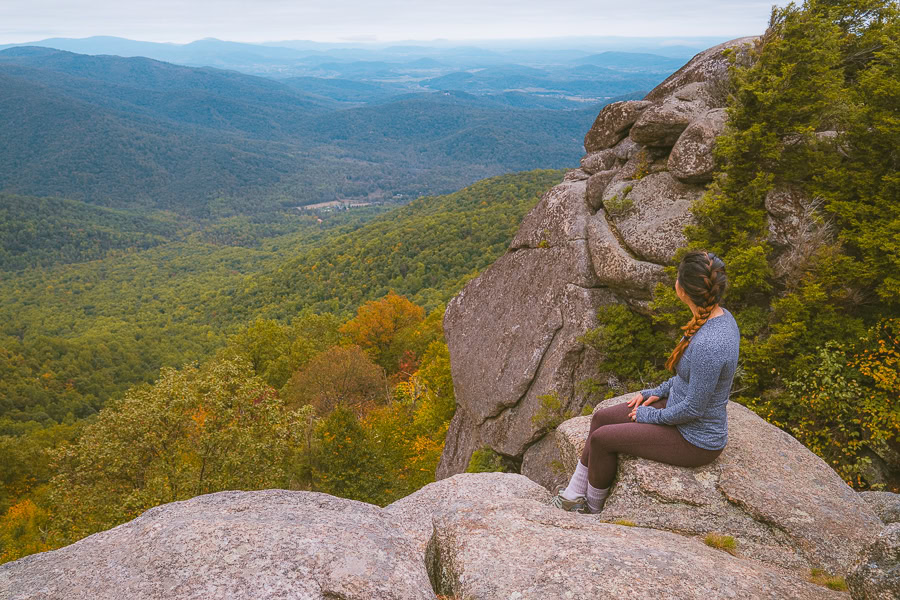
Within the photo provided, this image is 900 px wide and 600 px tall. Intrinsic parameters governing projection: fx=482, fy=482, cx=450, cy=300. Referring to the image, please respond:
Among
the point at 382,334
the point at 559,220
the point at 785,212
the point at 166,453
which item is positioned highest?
the point at 785,212

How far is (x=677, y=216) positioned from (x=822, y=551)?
9.33 metres

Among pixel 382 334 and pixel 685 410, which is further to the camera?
pixel 382 334

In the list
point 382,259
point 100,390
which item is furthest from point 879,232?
point 100,390

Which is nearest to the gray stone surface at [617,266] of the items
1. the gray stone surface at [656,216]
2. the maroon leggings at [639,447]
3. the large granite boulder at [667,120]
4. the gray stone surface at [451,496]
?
the gray stone surface at [656,216]

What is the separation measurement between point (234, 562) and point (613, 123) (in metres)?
17.6

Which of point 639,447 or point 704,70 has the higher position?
point 704,70

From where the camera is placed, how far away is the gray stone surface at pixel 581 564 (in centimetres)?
497

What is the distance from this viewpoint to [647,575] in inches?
201

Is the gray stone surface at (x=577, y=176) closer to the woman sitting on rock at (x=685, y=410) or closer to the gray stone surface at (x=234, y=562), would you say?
the woman sitting on rock at (x=685, y=410)

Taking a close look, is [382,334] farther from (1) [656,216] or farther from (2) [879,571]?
(2) [879,571]

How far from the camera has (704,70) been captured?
16281 mm

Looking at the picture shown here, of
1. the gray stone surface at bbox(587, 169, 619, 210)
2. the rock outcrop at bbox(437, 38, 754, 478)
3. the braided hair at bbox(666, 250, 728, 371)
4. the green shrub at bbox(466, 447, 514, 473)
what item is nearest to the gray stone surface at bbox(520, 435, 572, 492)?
the rock outcrop at bbox(437, 38, 754, 478)

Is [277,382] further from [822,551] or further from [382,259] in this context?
[382,259]

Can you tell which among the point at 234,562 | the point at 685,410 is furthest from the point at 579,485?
the point at 234,562
